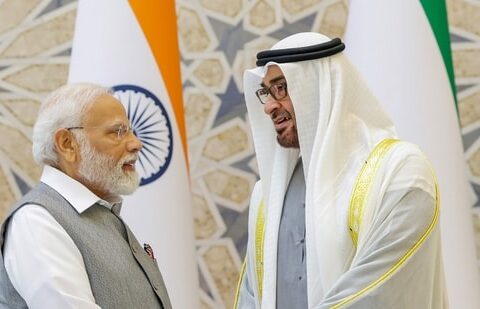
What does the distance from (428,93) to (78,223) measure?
180cm

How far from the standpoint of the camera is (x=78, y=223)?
276cm

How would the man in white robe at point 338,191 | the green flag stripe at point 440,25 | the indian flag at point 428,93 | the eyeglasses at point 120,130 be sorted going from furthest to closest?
the green flag stripe at point 440,25, the indian flag at point 428,93, the eyeglasses at point 120,130, the man in white robe at point 338,191

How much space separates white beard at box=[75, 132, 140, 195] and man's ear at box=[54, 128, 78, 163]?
2 cm

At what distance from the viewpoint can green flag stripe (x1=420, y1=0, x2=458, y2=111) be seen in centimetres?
418

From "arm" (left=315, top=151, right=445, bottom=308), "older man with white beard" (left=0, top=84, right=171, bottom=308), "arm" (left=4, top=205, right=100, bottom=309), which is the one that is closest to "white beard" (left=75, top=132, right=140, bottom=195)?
"older man with white beard" (left=0, top=84, right=171, bottom=308)

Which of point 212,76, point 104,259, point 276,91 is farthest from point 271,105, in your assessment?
point 212,76

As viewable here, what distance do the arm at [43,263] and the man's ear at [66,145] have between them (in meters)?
0.21

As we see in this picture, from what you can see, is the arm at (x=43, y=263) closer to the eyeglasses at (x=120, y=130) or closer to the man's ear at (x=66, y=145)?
the man's ear at (x=66, y=145)

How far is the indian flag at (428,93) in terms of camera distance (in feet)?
13.3

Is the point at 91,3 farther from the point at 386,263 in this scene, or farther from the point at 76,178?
the point at 386,263

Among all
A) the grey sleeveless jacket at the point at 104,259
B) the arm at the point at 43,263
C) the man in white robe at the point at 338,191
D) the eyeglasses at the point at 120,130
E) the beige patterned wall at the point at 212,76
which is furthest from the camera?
the beige patterned wall at the point at 212,76

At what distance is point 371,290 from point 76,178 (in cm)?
84

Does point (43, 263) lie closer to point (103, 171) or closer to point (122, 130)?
point (103, 171)

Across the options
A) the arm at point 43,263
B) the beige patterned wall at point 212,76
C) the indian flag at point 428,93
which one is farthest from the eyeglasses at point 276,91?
the beige patterned wall at point 212,76
